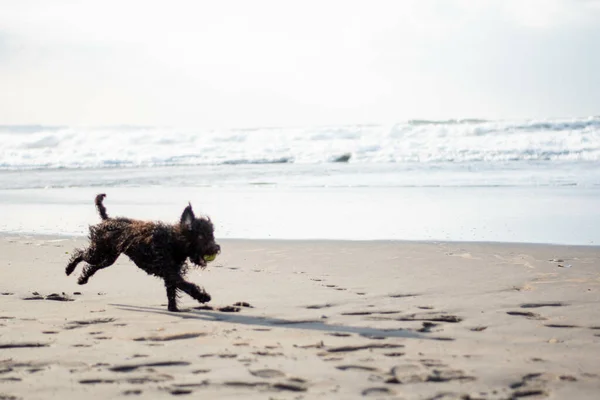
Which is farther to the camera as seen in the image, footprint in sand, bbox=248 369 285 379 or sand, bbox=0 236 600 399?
footprint in sand, bbox=248 369 285 379

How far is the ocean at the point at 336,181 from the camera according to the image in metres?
12.1

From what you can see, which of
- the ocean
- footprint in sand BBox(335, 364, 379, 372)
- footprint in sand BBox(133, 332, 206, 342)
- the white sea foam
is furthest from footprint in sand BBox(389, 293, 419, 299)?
the white sea foam

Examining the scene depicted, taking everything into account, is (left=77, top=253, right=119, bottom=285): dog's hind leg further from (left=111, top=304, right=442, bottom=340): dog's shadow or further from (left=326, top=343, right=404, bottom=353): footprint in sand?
(left=326, top=343, right=404, bottom=353): footprint in sand

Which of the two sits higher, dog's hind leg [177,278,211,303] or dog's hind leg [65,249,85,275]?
dog's hind leg [65,249,85,275]

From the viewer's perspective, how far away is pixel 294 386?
390cm

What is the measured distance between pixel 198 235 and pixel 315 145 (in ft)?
115

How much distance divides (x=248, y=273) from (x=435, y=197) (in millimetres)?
8762

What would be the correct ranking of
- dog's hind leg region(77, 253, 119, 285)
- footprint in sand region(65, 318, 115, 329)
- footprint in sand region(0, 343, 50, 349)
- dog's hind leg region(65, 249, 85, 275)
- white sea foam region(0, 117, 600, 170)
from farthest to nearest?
white sea foam region(0, 117, 600, 170), dog's hind leg region(65, 249, 85, 275), dog's hind leg region(77, 253, 119, 285), footprint in sand region(65, 318, 115, 329), footprint in sand region(0, 343, 50, 349)

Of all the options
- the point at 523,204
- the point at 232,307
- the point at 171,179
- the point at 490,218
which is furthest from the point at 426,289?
→ the point at 171,179

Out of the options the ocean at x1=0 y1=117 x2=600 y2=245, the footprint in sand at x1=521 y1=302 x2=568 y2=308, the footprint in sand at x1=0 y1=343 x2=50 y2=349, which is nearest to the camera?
the footprint in sand at x1=0 y1=343 x2=50 y2=349

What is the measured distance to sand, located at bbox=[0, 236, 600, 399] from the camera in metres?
3.94

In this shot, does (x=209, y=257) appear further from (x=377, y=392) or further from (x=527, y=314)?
(x=377, y=392)

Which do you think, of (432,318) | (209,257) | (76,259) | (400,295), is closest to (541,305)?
(432,318)

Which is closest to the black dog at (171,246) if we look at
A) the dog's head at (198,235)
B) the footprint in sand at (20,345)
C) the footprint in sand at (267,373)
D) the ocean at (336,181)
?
the dog's head at (198,235)
